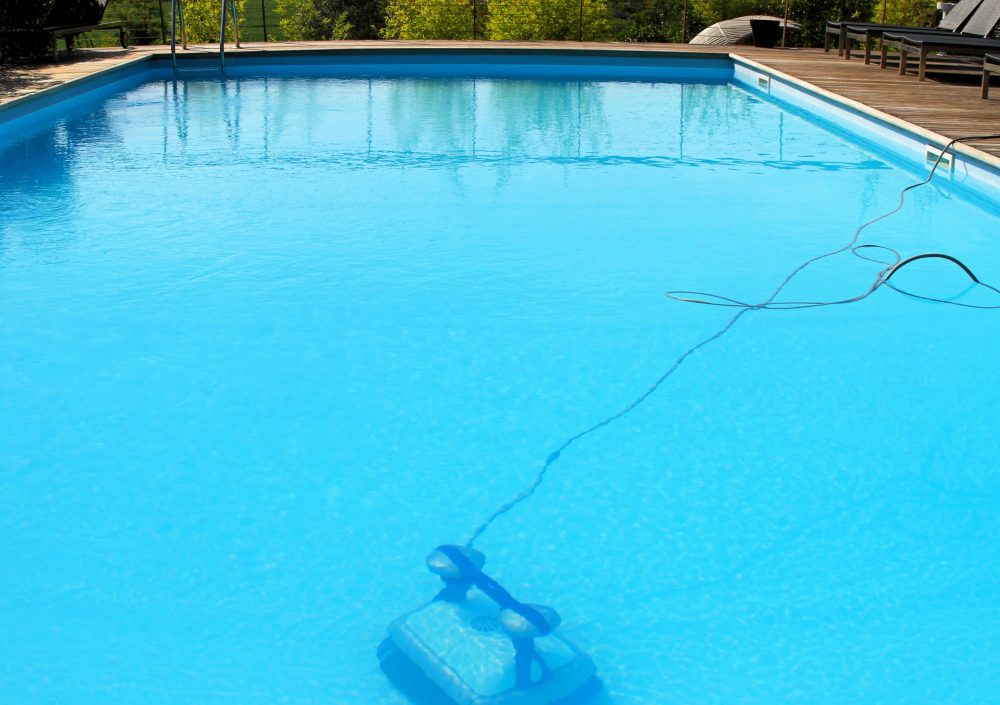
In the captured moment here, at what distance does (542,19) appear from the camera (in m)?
14.9

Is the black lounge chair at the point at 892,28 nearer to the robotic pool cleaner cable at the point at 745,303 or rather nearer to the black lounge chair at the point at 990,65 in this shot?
the black lounge chair at the point at 990,65

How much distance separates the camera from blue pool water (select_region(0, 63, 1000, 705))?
2.48 meters

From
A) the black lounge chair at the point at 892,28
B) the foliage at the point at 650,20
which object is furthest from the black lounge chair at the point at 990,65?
the foliage at the point at 650,20

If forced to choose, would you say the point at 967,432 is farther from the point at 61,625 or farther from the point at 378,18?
the point at 378,18

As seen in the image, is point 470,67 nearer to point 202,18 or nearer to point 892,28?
point 892,28

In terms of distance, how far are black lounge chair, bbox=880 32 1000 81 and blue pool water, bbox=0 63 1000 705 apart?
6.91ft

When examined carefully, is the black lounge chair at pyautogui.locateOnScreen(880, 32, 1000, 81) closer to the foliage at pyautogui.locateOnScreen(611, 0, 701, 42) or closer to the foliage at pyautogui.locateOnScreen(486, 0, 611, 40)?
the foliage at pyautogui.locateOnScreen(486, 0, 611, 40)

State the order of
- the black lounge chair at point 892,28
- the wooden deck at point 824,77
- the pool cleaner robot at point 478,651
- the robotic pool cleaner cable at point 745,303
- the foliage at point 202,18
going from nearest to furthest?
the pool cleaner robot at point 478,651 → the robotic pool cleaner cable at point 745,303 → the wooden deck at point 824,77 → the black lounge chair at point 892,28 → the foliage at point 202,18

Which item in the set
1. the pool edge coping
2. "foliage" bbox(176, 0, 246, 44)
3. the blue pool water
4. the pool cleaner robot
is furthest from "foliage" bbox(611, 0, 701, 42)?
the pool cleaner robot

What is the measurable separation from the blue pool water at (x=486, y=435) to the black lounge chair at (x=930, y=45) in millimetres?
2105

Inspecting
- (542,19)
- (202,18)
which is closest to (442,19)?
(542,19)

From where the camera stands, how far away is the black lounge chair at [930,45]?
793 cm

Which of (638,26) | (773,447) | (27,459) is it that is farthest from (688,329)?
(638,26)

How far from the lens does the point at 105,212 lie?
19.4 feet
